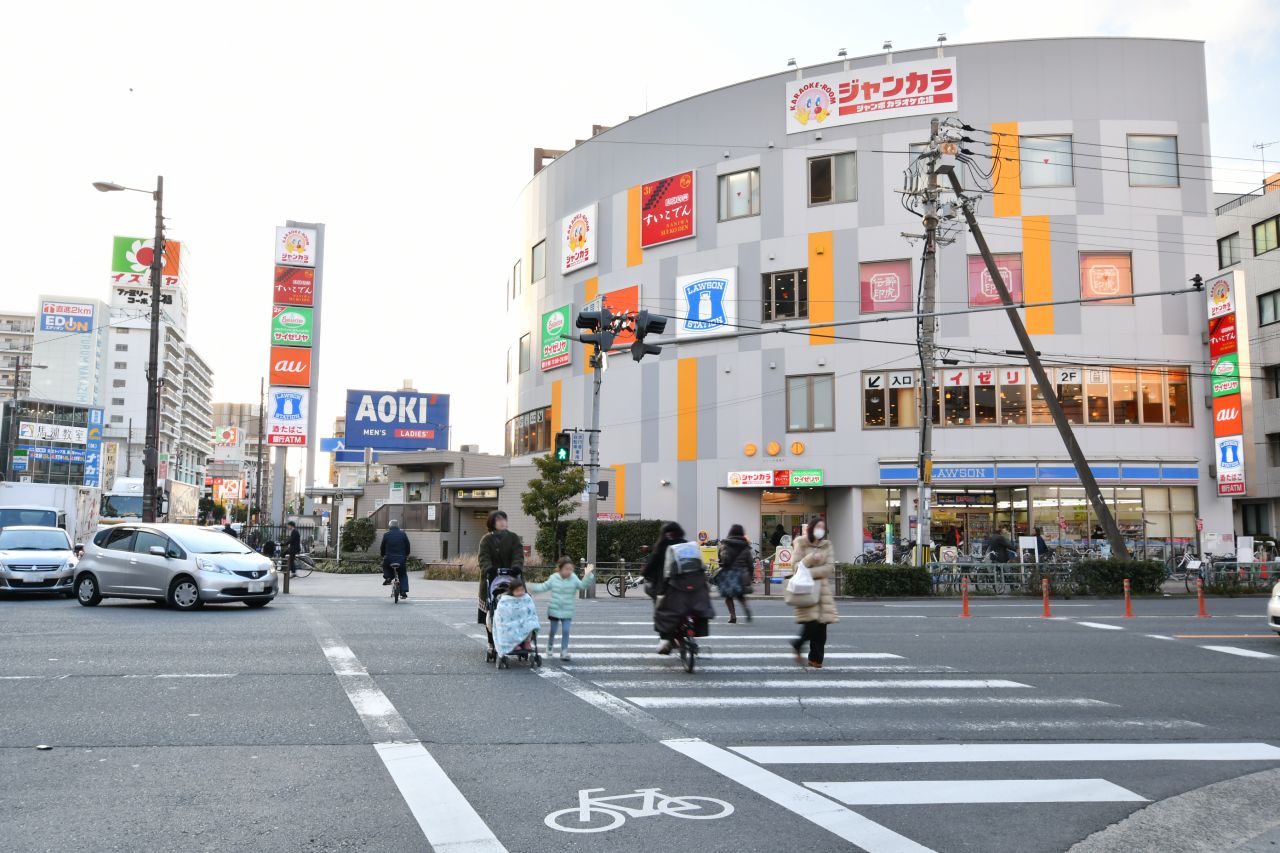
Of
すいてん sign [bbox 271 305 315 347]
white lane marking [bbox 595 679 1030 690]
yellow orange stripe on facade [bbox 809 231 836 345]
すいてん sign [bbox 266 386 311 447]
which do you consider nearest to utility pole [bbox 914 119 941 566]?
white lane marking [bbox 595 679 1030 690]

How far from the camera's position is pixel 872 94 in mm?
37969

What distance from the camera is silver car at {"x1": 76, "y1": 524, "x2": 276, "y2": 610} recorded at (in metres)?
17.1

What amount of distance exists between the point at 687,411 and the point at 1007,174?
1559 cm

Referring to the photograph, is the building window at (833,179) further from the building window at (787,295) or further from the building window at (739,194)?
the building window at (787,295)

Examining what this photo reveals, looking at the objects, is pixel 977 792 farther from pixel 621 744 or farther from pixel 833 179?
pixel 833 179

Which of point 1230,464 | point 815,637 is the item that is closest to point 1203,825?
point 815,637

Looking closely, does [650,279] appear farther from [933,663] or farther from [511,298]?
[933,663]

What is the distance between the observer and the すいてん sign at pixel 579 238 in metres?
44.9

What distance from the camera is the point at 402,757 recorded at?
6.55 metres

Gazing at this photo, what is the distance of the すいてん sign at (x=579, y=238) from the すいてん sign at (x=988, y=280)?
17300 millimetres

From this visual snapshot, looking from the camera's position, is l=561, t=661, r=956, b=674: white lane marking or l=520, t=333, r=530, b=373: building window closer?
l=561, t=661, r=956, b=674: white lane marking

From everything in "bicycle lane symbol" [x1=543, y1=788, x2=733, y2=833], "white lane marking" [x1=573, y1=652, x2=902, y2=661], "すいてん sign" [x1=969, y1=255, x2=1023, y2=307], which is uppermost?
"すいてん sign" [x1=969, y1=255, x2=1023, y2=307]

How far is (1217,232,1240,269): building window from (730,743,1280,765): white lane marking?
43.1m

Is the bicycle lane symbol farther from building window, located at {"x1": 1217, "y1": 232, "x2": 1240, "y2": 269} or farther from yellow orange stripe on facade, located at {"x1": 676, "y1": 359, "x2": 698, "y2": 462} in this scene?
building window, located at {"x1": 1217, "y1": 232, "x2": 1240, "y2": 269}
